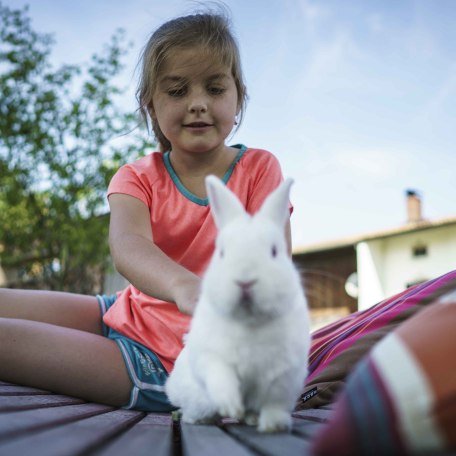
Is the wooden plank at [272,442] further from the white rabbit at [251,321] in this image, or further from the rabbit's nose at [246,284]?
the rabbit's nose at [246,284]

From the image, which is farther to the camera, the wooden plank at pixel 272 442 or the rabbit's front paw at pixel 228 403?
the rabbit's front paw at pixel 228 403

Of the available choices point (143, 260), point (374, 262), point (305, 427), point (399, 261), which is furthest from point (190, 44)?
point (399, 261)

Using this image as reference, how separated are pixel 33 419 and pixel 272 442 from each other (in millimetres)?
567

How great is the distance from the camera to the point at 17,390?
2.08 meters

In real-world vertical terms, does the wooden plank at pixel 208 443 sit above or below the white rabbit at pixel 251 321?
below

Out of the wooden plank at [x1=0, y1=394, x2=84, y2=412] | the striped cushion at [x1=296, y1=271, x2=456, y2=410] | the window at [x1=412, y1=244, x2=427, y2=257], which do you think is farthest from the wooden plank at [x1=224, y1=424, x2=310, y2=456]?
the window at [x1=412, y1=244, x2=427, y2=257]

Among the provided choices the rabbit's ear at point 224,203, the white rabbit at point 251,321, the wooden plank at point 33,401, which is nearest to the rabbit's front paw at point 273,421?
the white rabbit at point 251,321

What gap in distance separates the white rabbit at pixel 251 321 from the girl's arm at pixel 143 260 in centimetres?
28

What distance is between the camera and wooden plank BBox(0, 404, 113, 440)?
3.97ft

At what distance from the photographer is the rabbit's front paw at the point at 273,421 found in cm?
140

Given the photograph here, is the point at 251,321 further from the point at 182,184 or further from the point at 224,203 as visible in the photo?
the point at 182,184

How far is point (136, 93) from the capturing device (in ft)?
9.40

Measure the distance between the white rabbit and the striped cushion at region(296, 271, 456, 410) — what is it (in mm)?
1075

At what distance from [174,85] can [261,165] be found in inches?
21.1
